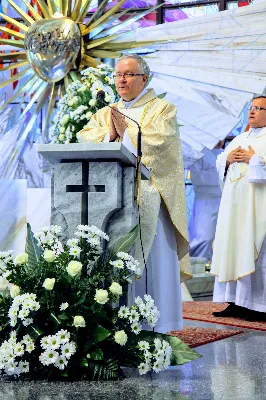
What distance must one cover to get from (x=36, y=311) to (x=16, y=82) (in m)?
7.94

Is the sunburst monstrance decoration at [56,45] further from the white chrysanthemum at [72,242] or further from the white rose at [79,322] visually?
the white rose at [79,322]

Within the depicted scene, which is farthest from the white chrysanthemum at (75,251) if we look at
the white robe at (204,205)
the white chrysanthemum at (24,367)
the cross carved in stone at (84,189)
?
the white robe at (204,205)

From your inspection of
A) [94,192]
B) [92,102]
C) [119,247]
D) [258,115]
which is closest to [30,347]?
[119,247]

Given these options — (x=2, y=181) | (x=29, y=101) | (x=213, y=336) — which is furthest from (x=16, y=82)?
(x=213, y=336)

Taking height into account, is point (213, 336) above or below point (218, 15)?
below

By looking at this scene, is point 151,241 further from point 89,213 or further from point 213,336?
point 213,336

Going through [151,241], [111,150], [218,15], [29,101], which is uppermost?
[218,15]

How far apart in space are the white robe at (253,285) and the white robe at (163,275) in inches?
70.0

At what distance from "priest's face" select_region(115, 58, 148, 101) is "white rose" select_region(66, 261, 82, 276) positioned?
4.00 feet

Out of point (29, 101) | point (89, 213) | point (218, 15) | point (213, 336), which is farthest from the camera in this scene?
point (29, 101)

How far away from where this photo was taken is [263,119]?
582 centimetres

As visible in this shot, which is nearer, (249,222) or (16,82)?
(249,222)

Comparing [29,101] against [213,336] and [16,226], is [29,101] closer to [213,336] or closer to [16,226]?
[16,226]

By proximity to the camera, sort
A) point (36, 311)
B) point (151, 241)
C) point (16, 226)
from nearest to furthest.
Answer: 1. point (36, 311)
2. point (151, 241)
3. point (16, 226)
